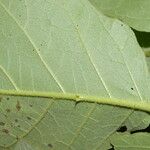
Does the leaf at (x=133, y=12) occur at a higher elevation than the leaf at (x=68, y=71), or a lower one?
higher

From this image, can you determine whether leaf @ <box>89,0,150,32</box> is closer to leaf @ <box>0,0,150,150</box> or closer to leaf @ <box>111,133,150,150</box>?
leaf @ <box>0,0,150,150</box>

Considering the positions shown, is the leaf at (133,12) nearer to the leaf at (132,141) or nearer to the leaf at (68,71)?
the leaf at (68,71)

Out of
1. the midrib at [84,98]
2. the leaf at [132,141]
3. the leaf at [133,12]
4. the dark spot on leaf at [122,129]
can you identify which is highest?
the leaf at [133,12]

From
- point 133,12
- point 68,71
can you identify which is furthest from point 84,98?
point 133,12

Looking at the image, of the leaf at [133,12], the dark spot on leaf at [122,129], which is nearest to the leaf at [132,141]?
the dark spot on leaf at [122,129]

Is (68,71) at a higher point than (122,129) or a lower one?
higher

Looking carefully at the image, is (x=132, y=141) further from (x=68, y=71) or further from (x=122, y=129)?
(x=68, y=71)
